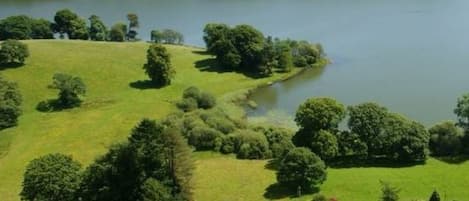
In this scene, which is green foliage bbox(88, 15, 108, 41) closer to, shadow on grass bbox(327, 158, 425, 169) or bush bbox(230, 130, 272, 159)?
bush bbox(230, 130, 272, 159)

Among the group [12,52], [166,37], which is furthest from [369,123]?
[166,37]

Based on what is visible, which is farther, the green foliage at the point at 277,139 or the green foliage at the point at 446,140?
the green foliage at the point at 277,139

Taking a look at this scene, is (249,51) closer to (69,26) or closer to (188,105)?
(188,105)

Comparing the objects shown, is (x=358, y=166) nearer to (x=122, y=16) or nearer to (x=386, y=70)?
(x=386, y=70)

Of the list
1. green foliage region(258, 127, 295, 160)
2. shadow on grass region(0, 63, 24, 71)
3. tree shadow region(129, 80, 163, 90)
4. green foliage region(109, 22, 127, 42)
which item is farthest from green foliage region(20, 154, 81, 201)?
green foliage region(109, 22, 127, 42)

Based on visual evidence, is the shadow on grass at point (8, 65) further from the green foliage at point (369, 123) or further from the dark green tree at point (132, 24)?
the green foliage at point (369, 123)

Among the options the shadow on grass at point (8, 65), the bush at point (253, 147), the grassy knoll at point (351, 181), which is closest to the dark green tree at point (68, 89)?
the shadow on grass at point (8, 65)
